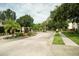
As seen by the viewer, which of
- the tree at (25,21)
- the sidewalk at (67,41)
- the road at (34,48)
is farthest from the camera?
the tree at (25,21)

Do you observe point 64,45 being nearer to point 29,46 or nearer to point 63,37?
point 63,37

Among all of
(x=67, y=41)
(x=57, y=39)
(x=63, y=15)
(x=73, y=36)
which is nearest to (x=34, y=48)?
(x=57, y=39)

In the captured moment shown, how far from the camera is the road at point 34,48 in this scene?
6664 millimetres

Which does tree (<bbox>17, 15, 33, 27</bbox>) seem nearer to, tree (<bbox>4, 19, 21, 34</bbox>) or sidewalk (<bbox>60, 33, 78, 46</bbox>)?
tree (<bbox>4, 19, 21, 34</bbox>)

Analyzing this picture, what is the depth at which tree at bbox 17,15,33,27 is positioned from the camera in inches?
278

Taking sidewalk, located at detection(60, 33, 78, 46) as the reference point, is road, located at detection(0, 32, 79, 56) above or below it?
below

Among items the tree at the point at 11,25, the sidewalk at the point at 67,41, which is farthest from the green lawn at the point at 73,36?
the tree at the point at 11,25

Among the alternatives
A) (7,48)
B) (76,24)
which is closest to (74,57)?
(76,24)

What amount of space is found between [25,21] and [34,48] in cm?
76

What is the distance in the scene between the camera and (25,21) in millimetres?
7172

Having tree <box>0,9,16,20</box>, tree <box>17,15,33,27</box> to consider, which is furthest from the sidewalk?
tree <box>0,9,16,20</box>

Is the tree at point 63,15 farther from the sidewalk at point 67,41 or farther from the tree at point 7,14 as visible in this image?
the tree at point 7,14

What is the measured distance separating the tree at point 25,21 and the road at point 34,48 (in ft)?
1.15

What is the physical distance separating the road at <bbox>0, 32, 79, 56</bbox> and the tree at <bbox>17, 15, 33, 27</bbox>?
0.35 meters
